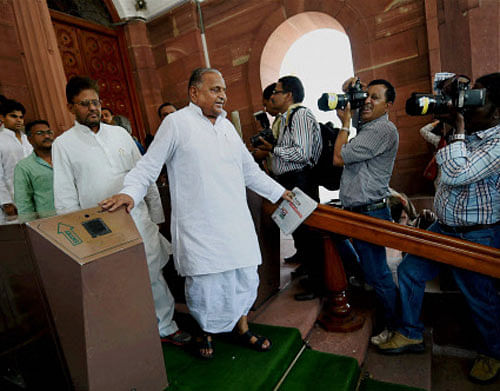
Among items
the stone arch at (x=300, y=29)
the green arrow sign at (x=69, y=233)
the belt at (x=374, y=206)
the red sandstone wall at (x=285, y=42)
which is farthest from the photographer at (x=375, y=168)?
the stone arch at (x=300, y=29)

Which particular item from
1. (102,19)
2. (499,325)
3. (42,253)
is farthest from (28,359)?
(102,19)

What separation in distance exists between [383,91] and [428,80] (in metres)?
2.79

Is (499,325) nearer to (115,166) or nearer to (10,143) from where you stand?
(115,166)

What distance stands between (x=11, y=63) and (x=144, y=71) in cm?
262

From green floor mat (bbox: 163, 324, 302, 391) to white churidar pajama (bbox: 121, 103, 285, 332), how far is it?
0.17 metres

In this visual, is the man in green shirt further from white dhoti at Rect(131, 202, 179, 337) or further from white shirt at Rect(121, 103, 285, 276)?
white shirt at Rect(121, 103, 285, 276)

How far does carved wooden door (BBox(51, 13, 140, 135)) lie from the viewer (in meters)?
4.88

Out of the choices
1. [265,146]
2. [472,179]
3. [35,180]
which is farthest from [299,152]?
[35,180]

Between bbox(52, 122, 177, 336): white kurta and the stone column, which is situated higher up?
the stone column

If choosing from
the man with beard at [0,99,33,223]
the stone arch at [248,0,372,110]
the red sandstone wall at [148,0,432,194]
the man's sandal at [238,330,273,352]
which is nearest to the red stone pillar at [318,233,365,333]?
the man's sandal at [238,330,273,352]

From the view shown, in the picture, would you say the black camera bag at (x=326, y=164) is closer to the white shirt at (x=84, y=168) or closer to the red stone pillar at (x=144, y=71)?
the white shirt at (x=84, y=168)

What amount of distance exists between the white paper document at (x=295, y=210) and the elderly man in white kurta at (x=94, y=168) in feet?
2.57

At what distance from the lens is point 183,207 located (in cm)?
161

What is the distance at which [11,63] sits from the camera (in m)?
3.59
